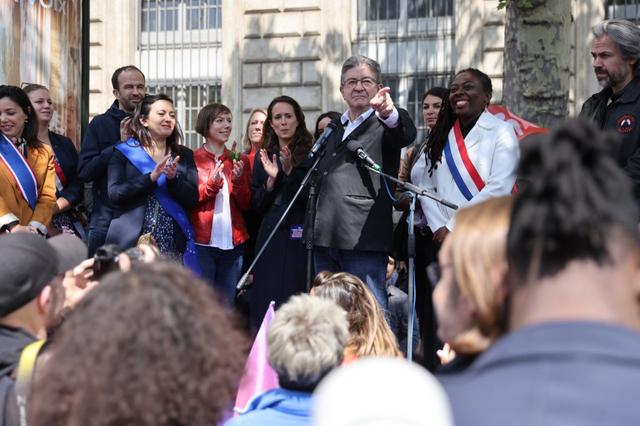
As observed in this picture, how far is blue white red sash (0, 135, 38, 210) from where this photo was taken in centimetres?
729

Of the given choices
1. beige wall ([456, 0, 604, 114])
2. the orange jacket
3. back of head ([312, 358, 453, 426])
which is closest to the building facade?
beige wall ([456, 0, 604, 114])

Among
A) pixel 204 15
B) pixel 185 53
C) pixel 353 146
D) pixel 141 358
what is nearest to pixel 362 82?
pixel 353 146

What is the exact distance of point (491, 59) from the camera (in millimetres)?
16719

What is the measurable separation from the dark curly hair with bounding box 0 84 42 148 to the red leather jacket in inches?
44.3

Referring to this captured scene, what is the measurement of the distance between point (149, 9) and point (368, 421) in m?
17.8

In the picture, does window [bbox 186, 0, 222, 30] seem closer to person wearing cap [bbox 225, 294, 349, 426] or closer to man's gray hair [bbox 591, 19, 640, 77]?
man's gray hair [bbox 591, 19, 640, 77]

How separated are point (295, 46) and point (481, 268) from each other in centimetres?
1574

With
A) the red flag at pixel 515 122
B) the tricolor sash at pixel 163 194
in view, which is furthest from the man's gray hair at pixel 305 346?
the red flag at pixel 515 122

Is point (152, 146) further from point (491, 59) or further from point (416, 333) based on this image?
point (491, 59)

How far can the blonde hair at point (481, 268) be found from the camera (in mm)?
2037

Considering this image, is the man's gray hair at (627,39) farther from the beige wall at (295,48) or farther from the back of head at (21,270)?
the beige wall at (295,48)

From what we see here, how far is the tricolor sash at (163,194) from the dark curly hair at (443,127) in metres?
1.70

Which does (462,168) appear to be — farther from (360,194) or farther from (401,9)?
(401,9)

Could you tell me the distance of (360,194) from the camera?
22.4 ft
